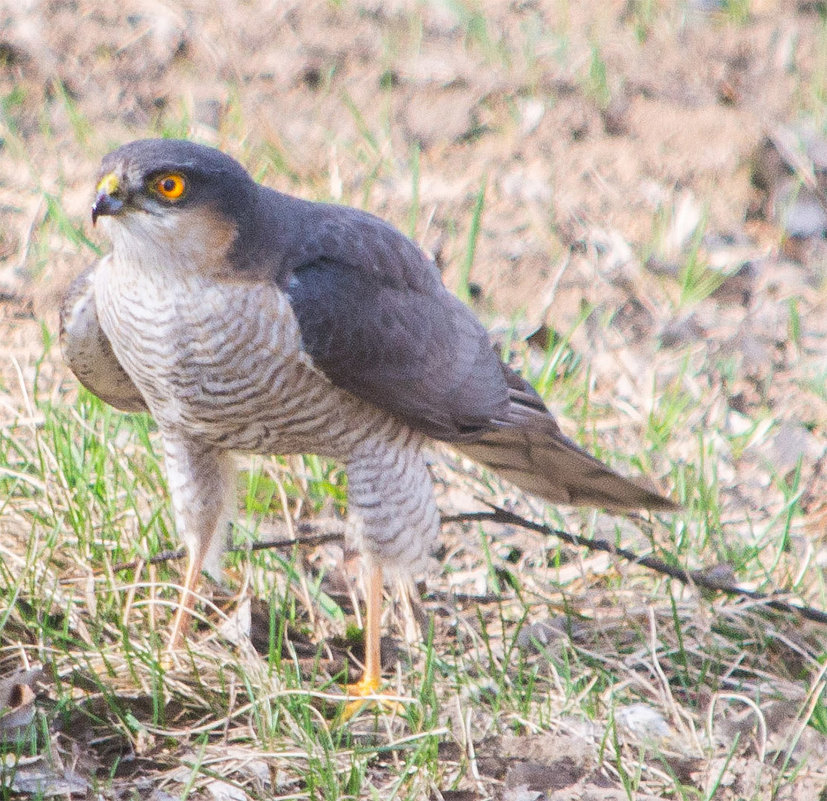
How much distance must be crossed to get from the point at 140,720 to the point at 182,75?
4.28 meters

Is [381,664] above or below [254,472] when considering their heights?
below

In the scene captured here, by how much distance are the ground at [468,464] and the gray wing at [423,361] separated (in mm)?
263

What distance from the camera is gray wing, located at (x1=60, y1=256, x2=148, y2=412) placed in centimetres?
409

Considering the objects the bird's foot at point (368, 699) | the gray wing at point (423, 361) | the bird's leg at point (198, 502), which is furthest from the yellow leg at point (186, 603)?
the gray wing at point (423, 361)

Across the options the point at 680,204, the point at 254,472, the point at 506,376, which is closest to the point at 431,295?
the point at 506,376

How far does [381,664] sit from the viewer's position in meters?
4.40

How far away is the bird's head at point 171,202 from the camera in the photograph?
138 inches

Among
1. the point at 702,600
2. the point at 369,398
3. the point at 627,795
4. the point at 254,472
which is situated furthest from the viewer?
the point at 254,472

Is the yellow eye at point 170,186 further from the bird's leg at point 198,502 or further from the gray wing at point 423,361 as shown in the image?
the bird's leg at point 198,502

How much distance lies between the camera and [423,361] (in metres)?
4.20

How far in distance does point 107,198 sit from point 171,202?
18 centimetres

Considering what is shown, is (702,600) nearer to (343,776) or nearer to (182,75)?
(343,776)

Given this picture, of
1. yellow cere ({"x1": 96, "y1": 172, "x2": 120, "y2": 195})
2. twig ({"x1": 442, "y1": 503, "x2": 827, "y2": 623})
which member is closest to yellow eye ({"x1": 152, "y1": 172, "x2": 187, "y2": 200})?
yellow cere ({"x1": 96, "y1": 172, "x2": 120, "y2": 195})

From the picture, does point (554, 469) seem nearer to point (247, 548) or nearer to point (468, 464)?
point (468, 464)
